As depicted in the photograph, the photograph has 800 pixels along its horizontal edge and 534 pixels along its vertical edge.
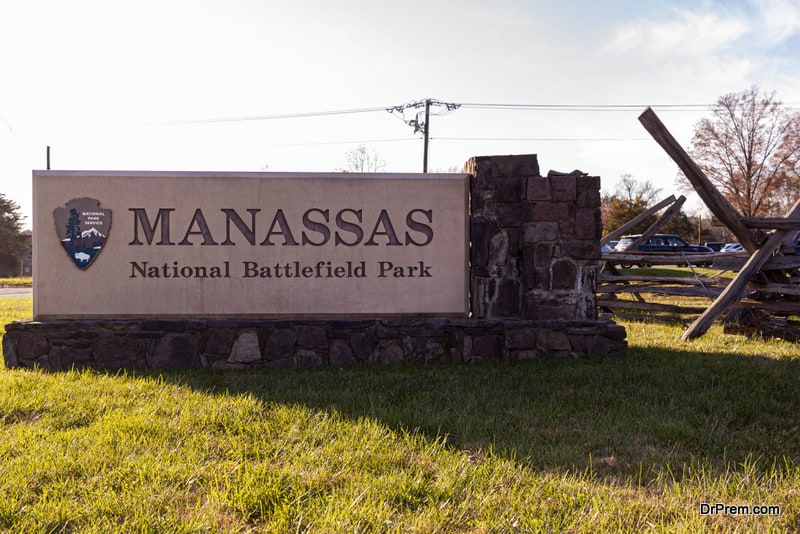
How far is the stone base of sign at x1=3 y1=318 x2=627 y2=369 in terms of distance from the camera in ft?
18.6

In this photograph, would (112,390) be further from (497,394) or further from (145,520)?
(497,394)

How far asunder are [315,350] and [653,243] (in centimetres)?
2910

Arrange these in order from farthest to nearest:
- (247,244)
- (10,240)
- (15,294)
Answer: (10,240) → (15,294) → (247,244)

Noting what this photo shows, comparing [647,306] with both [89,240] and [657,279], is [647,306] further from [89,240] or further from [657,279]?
[89,240]

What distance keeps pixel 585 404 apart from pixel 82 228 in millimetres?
5404

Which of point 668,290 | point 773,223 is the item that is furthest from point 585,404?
point 668,290

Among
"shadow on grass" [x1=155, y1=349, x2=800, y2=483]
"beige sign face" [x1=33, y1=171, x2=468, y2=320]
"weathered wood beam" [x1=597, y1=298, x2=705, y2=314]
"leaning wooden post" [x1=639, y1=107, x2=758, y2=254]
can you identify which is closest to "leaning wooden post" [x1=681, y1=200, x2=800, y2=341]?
"leaning wooden post" [x1=639, y1=107, x2=758, y2=254]

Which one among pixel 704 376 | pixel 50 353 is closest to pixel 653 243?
pixel 704 376

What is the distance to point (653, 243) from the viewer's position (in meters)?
30.4

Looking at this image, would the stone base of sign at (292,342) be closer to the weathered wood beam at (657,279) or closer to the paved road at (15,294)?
the weathered wood beam at (657,279)

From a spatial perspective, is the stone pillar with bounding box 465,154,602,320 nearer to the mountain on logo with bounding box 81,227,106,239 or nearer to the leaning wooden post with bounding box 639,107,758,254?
the leaning wooden post with bounding box 639,107,758,254

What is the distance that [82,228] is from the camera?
5.80m

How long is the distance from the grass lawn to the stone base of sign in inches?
16.3

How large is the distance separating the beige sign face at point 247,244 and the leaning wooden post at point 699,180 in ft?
9.58
